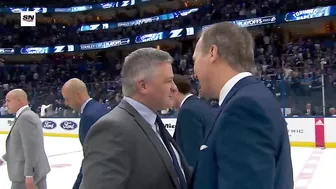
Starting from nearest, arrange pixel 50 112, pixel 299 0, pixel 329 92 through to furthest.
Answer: pixel 329 92, pixel 50 112, pixel 299 0

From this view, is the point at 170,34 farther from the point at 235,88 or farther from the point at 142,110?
the point at 235,88

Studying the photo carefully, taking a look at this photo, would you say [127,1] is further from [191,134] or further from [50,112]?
[191,134]

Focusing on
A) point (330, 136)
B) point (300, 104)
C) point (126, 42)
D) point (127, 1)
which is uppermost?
point (127, 1)

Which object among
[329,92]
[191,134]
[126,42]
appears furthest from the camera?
[126,42]

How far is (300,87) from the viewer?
1054cm

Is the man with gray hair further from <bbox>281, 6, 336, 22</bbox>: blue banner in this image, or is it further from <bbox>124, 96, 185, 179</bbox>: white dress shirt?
<bbox>281, 6, 336, 22</bbox>: blue banner

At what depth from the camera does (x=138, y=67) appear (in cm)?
173

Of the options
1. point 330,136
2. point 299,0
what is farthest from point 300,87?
point 299,0

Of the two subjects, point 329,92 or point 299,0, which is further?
point 299,0

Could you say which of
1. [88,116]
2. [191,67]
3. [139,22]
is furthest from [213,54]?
[139,22]

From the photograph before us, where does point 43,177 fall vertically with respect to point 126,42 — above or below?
below

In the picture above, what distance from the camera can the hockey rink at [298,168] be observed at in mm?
6619

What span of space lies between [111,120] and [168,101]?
1.12 ft

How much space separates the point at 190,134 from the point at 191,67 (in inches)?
816
